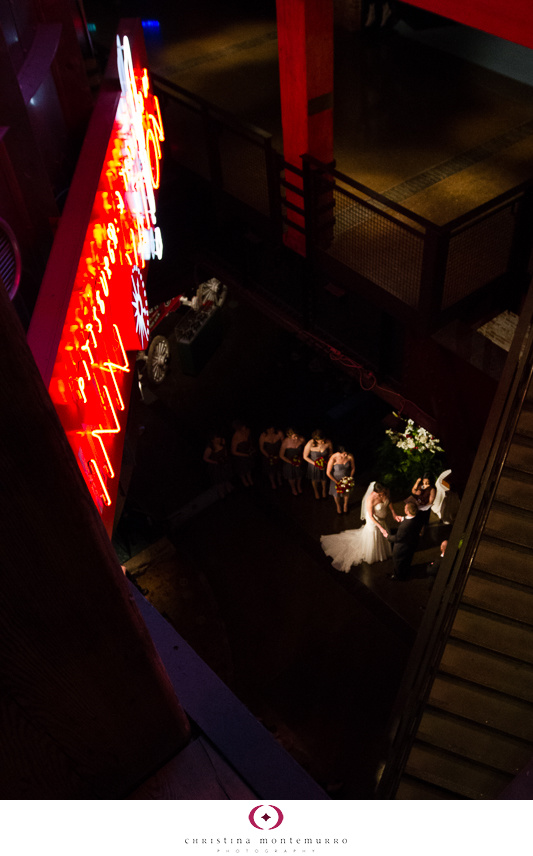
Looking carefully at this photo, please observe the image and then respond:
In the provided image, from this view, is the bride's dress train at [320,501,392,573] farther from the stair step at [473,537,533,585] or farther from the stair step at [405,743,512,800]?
the stair step at [405,743,512,800]

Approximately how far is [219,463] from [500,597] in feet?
18.9

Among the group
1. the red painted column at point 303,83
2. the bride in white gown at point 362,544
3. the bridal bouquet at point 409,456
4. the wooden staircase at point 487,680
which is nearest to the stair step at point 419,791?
the wooden staircase at point 487,680

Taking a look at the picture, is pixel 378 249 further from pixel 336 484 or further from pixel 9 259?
pixel 9 259

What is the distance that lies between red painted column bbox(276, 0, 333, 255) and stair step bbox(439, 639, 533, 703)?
5.56 metres

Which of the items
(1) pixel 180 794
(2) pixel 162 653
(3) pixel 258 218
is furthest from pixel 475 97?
(1) pixel 180 794

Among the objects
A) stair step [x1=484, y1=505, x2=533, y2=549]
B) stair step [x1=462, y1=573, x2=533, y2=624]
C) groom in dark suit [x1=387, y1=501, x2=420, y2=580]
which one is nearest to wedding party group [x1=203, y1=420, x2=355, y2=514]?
groom in dark suit [x1=387, y1=501, x2=420, y2=580]

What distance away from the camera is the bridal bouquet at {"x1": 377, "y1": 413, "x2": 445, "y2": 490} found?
35.3 ft

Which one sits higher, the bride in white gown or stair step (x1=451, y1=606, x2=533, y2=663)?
stair step (x1=451, y1=606, x2=533, y2=663)

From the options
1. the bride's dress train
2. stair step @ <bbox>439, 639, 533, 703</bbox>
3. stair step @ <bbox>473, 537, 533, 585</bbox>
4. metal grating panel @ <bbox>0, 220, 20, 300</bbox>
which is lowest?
the bride's dress train

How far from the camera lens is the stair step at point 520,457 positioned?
6.72m

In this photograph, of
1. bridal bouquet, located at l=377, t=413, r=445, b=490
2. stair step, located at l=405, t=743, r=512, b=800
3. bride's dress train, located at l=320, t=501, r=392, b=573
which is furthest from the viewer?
bridal bouquet, located at l=377, t=413, r=445, b=490

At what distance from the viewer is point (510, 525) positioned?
6516mm

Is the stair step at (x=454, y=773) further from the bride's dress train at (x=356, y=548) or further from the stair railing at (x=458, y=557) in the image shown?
the bride's dress train at (x=356, y=548)

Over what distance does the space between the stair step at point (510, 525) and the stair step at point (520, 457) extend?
448mm
